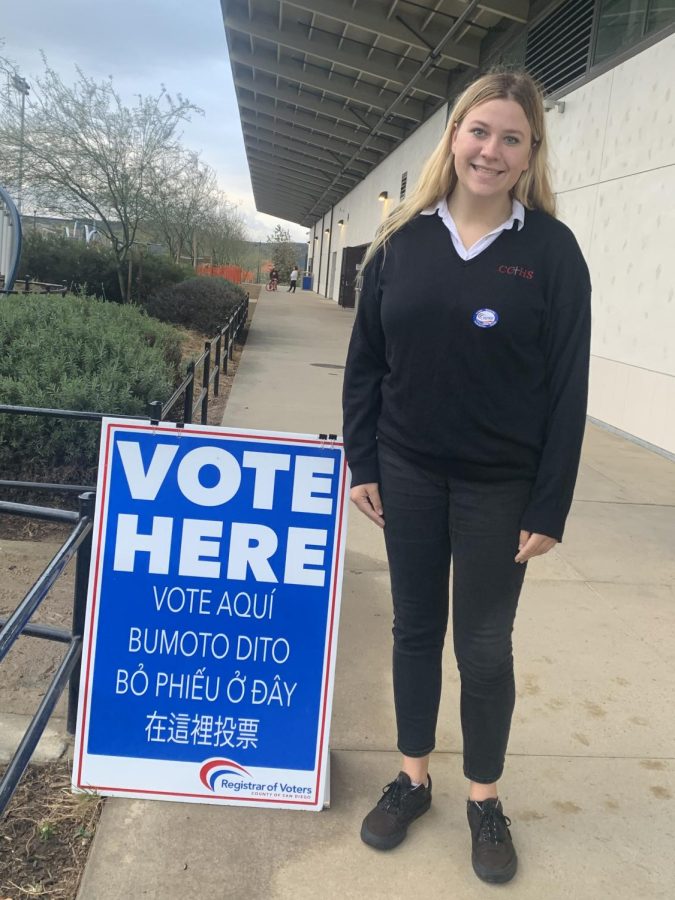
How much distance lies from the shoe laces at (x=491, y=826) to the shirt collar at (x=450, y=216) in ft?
5.38

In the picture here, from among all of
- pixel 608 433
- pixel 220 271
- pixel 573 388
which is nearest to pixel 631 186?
pixel 608 433

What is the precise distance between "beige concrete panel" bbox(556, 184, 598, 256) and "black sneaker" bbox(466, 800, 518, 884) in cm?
825

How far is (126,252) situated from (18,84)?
3.86 metres

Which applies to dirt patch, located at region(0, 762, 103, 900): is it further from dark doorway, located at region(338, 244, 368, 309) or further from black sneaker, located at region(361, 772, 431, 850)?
dark doorway, located at region(338, 244, 368, 309)

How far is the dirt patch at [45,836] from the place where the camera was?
2.14 m

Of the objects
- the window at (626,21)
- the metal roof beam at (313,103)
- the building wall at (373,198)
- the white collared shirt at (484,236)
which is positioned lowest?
the white collared shirt at (484,236)

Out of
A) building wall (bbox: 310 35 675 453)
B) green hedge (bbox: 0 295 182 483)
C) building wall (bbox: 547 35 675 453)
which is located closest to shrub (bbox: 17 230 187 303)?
building wall (bbox: 310 35 675 453)

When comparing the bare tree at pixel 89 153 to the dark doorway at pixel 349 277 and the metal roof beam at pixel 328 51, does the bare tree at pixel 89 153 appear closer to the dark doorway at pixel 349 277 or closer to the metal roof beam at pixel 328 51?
the metal roof beam at pixel 328 51

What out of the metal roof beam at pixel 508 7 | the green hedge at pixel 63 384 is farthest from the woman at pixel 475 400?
the metal roof beam at pixel 508 7

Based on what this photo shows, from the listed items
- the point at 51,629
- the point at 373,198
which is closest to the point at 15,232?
the point at 51,629

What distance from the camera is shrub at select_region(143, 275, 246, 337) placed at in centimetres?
1502

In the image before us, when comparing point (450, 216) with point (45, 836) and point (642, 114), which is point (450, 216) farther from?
point (642, 114)

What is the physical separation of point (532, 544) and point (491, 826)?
0.86 metres

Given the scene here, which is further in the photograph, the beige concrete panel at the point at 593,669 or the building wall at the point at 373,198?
the building wall at the point at 373,198
